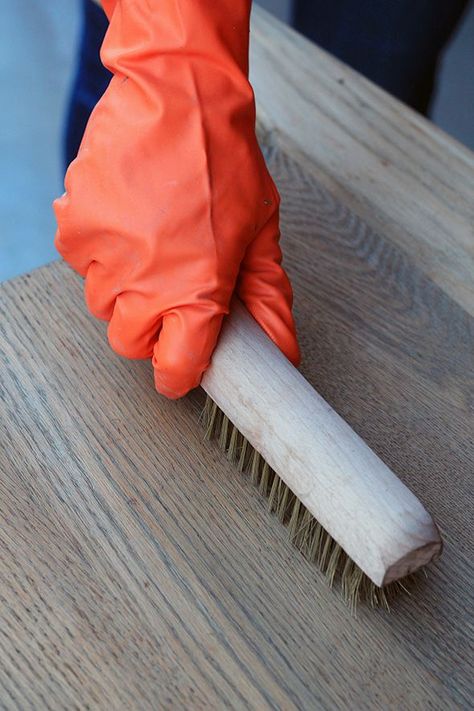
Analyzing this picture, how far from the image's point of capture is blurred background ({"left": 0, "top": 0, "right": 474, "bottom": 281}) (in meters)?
1.58

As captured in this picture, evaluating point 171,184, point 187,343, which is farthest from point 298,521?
point 171,184

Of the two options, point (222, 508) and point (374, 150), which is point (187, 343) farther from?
point (374, 150)

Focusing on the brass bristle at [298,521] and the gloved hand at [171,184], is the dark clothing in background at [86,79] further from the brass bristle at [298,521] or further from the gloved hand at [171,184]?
the brass bristle at [298,521]

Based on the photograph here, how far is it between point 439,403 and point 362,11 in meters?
0.86

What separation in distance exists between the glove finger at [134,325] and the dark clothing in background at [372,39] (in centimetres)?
76

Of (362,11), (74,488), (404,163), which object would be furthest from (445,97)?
(74,488)

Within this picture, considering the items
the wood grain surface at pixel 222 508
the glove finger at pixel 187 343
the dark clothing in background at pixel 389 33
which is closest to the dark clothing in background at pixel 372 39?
the dark clothing in background at pixel 389 33

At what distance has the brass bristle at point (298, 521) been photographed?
727 mm

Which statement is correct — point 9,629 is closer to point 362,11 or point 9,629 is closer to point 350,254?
point 350,254

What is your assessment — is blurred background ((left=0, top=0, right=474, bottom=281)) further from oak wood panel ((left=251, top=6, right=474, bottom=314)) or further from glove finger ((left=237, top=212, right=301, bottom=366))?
glove finger ((left=237, top=212, right=301, bottom=366))

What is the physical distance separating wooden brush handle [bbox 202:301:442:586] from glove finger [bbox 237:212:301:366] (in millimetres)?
39

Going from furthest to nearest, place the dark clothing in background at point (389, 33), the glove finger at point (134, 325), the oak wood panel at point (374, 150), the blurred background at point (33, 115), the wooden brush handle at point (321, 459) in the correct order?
the blurred background at point (33, 115), the dark clothing in background at point (389, 33), the oak wood panel at point (374, 150), the glove finger at point (134, 325), the wooden brush handle at point (321, 459)

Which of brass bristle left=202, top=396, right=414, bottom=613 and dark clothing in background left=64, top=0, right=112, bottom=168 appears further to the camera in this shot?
dark clothing in background left=64, top=0, right=112, bottom=168

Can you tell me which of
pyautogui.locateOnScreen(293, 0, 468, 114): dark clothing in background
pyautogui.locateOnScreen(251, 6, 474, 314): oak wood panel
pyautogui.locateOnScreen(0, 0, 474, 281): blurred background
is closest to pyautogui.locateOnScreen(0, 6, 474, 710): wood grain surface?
pyautogui.locateOnScreen(251, 6, 474, 314): oak wood panel
